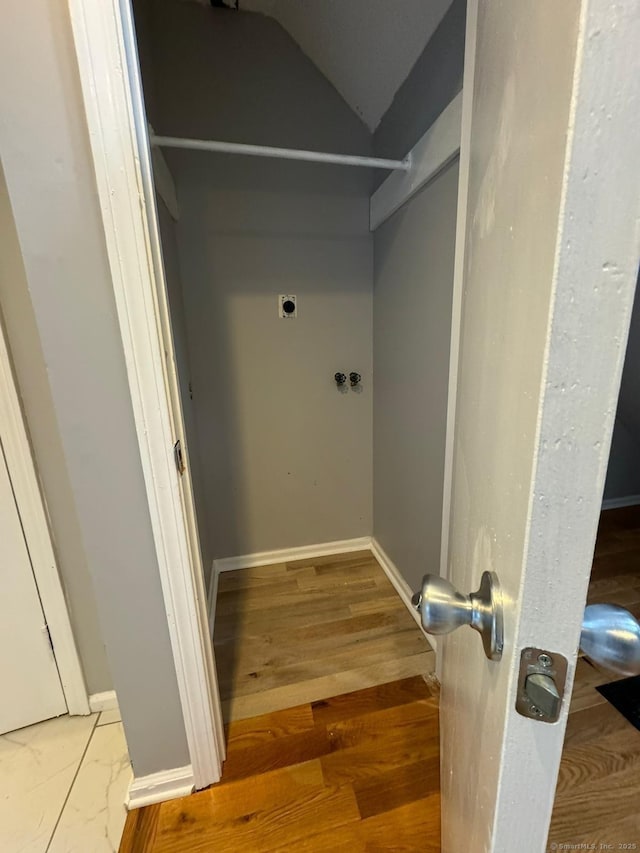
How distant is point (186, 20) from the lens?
1.56 m

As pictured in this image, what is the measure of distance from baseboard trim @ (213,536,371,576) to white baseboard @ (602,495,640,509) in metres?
1.82

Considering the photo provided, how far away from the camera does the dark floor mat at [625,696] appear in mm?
1303

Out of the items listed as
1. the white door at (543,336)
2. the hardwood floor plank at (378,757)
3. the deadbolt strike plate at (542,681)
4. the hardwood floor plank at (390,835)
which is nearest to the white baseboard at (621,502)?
the hardwood floor plank at (378,757)

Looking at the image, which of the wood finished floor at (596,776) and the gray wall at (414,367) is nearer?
the wood finished floor at (596,776)

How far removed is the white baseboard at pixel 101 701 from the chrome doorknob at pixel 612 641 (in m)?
1.55

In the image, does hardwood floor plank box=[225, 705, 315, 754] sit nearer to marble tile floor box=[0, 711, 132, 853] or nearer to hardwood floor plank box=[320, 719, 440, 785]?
hardwood floor plank box=[320, 719, 440, 785]

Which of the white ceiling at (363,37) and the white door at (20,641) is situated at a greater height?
the white ceiling at (363,37)

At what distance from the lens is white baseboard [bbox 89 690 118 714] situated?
133 centimetres

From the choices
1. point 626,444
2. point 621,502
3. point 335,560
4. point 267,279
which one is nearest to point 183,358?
point 267,279

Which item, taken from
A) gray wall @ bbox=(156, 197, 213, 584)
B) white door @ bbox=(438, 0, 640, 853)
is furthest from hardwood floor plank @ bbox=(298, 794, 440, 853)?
gray wall @ bbox=(156, 197, 213, 584)

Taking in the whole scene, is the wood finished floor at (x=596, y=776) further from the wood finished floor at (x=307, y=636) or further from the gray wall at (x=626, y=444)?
the gray wall at (x=626, y=444)

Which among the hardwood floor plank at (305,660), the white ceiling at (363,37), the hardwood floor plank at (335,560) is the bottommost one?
the hardwood floor plank at (305,660)

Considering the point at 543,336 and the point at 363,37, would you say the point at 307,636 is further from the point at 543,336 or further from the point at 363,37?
the point at 363,37

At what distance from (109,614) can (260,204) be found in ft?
5.65
